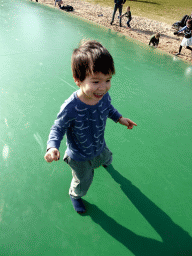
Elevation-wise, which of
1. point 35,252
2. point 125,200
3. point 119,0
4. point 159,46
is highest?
point 119,0

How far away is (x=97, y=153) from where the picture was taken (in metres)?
1.27

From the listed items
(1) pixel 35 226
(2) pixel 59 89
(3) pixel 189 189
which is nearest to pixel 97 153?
(1) pixel 35 226

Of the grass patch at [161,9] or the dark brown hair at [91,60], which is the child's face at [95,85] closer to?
the dark brown hair at [91,60]

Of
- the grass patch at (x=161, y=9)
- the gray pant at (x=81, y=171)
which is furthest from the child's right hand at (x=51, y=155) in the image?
the grass patch at (x=161, y=9)

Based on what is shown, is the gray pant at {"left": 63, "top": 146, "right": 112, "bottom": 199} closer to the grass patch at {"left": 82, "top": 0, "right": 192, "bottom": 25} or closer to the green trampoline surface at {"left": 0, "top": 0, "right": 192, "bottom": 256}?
the green trampoline surface at {"left": 0, "top": 0, "right": 192, "bottom": 256}

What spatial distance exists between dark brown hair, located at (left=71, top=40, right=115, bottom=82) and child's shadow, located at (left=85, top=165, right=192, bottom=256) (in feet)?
3.64

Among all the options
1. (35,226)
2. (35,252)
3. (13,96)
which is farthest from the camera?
(13,96)

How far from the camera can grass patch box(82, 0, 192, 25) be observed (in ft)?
33.2

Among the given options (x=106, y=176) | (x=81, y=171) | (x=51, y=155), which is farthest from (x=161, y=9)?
(x=51, y=155)

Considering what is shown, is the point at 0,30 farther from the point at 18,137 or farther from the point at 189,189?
the point at 189,189

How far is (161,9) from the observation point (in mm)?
12086

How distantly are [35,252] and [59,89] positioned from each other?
2226mm

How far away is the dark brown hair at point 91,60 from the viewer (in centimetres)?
88

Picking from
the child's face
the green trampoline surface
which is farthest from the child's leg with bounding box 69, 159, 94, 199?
the child's face
